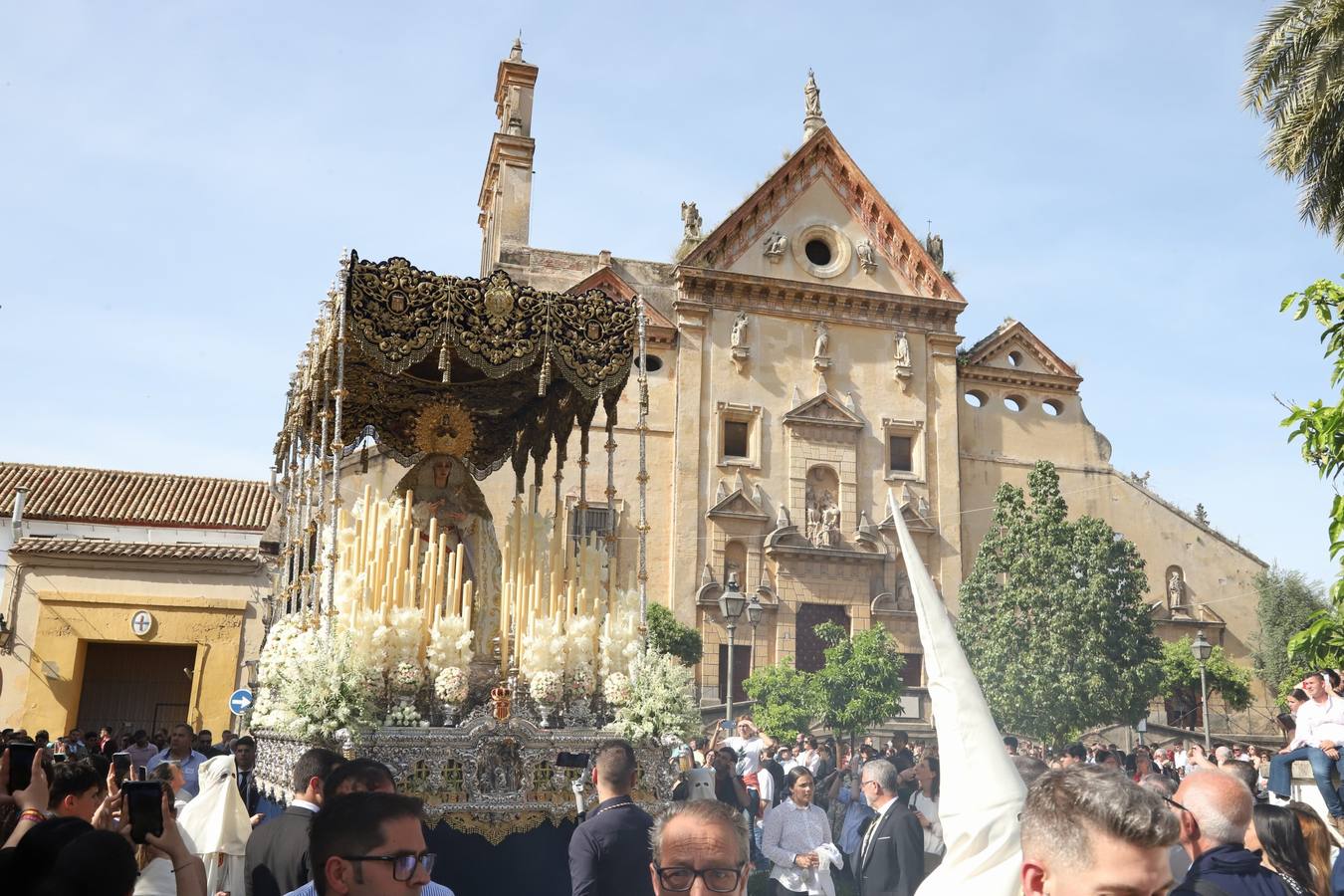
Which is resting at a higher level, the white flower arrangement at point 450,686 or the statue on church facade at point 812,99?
the statue on church facade at point 812,99

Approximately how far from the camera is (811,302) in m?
31.3

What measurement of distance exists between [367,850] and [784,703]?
20.9 m

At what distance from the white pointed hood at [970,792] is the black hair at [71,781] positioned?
3.79 metres

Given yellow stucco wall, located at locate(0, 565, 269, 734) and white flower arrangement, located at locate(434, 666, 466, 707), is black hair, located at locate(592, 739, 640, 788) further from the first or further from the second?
yellow stucco wall, located at locate(0, 565, 269, 734)

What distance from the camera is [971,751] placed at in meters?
3.01

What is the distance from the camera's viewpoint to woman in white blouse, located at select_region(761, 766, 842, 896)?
7.83 meters

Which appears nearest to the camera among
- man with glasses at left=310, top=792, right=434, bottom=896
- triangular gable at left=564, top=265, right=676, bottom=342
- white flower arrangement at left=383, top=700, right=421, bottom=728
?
man with glasses at left=310, top=792, right=434, bottom=896

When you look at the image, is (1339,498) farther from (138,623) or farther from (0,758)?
(138,623)

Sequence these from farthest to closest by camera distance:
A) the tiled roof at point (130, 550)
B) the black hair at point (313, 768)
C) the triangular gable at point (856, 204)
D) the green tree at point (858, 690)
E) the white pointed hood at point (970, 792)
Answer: the triangular gable at point (856, 204) → the tiled roof at point (130, 550) → the green tree at point (858, 690) → the black hair at point (313, 768) → the white pointed hood at point (970, 792)

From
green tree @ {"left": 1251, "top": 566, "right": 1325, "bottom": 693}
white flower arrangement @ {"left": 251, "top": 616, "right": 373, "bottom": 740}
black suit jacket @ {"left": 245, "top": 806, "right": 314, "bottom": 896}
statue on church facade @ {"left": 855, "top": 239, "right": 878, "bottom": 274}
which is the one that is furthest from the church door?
black suit jacket @ {"left": 245, "top": 806, "right": 314, "bottom": 896}

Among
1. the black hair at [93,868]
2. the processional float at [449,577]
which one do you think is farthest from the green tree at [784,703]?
the black hair at [93,868]

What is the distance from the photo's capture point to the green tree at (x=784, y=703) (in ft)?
75.2

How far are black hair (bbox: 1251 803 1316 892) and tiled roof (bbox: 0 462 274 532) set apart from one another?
2686cm

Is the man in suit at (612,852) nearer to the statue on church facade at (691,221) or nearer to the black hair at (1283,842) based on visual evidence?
the black hair at (1283,842)
